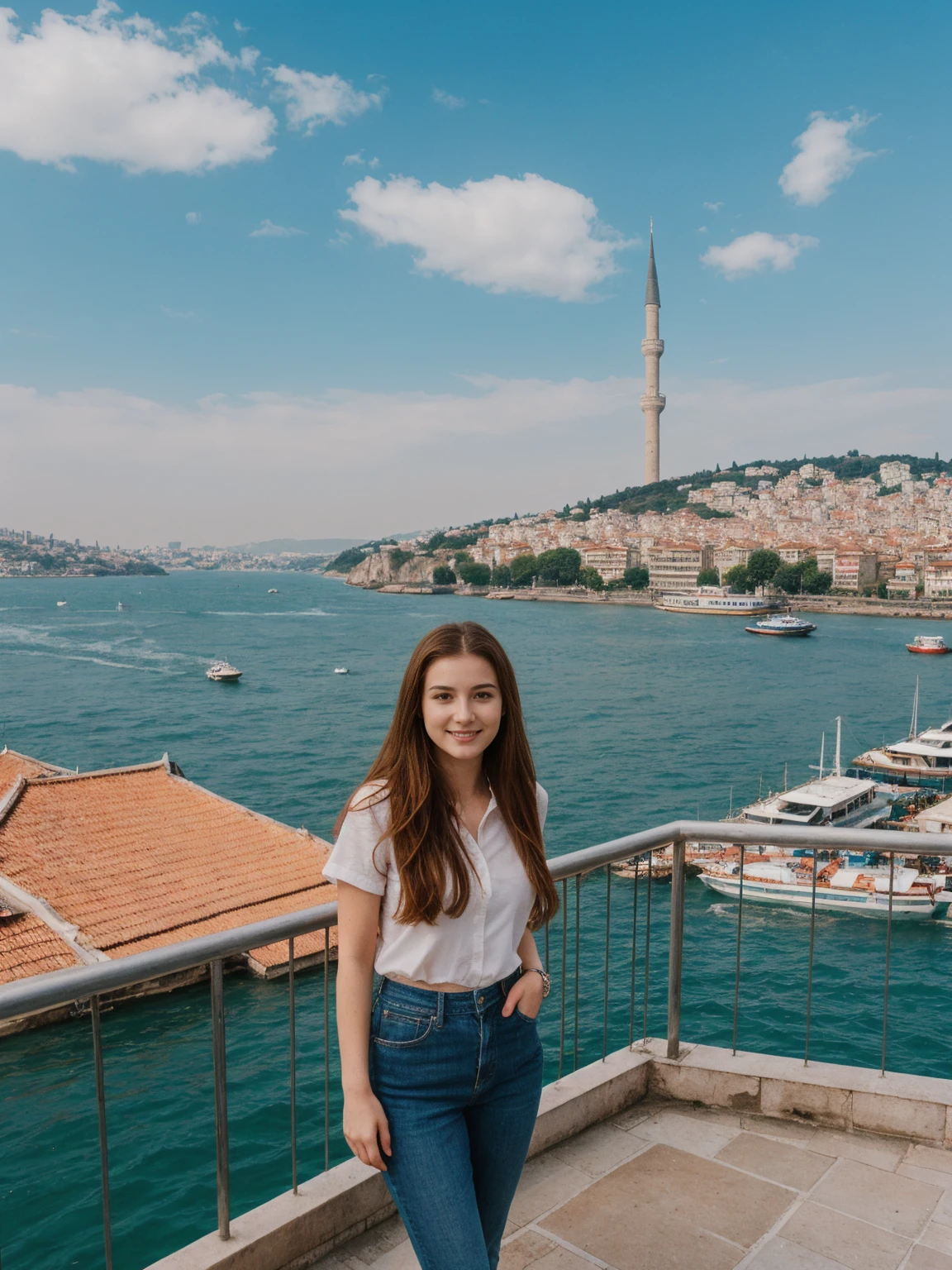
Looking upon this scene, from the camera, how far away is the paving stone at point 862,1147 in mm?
2463

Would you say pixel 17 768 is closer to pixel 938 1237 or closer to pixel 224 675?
pixel 224 675

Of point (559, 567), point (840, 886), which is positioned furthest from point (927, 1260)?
point (559, 567)

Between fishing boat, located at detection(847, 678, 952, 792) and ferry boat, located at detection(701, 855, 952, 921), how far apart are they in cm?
788

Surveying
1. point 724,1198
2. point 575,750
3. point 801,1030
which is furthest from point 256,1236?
point 575,750

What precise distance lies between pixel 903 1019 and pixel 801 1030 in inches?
71.7

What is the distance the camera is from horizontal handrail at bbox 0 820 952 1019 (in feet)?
4.99

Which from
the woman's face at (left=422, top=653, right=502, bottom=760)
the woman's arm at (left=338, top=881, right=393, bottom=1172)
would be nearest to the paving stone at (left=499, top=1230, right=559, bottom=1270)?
the woman's arm at (left=338, top=881, right=393, bottom=1172)

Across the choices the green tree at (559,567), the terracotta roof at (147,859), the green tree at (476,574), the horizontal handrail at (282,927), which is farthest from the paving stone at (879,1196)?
the green tree at (476,574)

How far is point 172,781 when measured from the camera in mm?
19422

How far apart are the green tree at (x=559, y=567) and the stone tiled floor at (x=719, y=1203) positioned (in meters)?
105

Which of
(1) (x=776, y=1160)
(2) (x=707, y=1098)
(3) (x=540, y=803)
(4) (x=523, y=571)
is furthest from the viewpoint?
(4) (x=523, y=571)

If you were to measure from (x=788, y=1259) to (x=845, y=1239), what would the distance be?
166mm

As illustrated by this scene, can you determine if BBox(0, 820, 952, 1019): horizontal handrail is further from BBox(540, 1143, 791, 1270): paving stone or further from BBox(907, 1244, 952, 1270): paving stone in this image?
BBox(907, 1244, 952, 1270): paving stone

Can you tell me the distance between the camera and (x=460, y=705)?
1.43 metres
